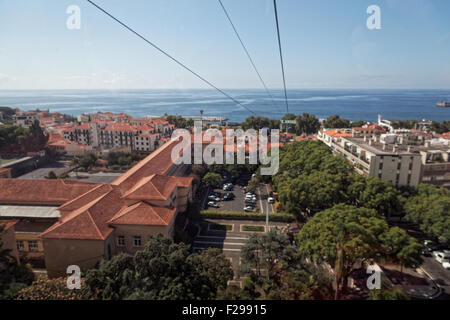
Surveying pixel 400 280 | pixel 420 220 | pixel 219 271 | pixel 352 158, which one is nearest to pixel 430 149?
pixel 352 158

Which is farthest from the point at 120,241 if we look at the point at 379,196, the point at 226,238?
the point at 379,196

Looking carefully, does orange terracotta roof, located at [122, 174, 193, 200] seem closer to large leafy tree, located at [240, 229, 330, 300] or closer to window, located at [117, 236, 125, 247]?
window, located at [117, 236, 125, 247]

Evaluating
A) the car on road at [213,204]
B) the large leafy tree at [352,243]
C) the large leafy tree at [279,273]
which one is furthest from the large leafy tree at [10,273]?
the car on road at [213,204]

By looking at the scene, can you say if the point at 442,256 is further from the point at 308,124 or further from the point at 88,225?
the point at 308,124

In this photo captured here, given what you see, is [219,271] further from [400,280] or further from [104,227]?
[400,280]

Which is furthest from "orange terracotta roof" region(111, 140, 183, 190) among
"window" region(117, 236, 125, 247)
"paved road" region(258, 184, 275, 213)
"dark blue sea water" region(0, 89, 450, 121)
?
"dark blue sea water" region(0, 89, 450, 121)

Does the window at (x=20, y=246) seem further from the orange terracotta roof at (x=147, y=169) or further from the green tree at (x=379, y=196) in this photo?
the green tree at (x=379, y=196)

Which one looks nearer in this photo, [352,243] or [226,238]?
[352,243]

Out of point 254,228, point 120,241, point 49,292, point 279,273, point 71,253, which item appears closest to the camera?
point 49,292
